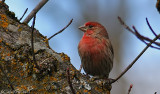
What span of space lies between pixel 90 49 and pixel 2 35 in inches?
108

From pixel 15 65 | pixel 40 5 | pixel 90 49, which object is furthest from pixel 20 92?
pixel 90 49

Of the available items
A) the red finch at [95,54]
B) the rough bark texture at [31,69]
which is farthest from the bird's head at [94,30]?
the rough bark texture at [31,69]

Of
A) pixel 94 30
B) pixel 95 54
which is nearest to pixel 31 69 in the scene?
pixel 95 54

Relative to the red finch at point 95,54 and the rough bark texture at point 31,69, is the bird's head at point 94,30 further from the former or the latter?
the rough bark texture at point 31,69

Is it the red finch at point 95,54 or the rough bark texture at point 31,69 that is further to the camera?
the red finch at point 95,54

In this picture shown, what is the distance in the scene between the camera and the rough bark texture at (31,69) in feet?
9.87

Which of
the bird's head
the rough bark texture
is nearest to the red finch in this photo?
the bird's head

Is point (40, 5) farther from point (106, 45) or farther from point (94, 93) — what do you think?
point (106, 45)

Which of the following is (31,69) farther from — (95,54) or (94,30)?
(94,30)

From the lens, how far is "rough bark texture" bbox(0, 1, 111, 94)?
3.01 meters

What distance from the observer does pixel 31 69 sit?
3.06 meters

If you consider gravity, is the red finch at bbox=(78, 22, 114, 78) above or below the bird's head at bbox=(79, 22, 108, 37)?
below

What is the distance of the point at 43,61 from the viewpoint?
3146mm

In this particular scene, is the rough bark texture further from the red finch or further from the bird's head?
the bird's head
